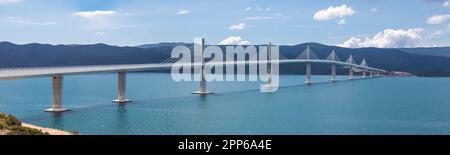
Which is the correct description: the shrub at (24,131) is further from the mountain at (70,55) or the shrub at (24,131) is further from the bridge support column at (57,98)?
the mountain at (70,55)

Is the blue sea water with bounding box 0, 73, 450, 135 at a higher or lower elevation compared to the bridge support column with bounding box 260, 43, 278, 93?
lower

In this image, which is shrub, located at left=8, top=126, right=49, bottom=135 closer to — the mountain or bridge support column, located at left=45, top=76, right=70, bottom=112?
bridge support column, located at left=45, top=76, right=70, bottom=112

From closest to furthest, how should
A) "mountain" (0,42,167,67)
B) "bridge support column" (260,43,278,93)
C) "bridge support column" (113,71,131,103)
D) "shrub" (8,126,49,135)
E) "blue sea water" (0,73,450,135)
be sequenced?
1. "shrub" (8,126,49,135)
2. "blue sea water" (0,73,450,135)
3. "bridge support column" (113,71,131,103)
4. "bridge support column" (260,43,278,93)
5. "mountain" (0,42,167,67)

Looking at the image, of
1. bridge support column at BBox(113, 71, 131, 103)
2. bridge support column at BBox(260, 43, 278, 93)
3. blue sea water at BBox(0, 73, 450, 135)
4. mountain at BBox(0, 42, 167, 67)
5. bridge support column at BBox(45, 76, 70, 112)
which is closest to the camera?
blue sea water at BBox(0, 73, 450, 135)

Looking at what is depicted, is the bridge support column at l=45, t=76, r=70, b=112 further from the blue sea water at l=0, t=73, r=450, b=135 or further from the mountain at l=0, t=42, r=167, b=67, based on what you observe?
the mountain at l=0, t=42, r=167, b=67

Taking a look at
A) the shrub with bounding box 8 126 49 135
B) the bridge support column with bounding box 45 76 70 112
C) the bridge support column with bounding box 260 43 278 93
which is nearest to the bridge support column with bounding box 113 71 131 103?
the bridge support column with bounding box 45 76 70 112

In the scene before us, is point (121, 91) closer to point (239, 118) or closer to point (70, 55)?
point (239, 118)

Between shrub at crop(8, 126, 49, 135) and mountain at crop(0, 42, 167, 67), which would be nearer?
shrub at crop(8, 126, 49, 135)

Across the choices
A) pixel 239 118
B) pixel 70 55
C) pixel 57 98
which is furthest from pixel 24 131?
pixel 70 55

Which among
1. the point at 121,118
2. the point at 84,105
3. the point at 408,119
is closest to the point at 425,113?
the point at 408,119

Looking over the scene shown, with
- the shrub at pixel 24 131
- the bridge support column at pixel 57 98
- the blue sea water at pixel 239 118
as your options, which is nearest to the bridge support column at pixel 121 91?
the blue sea water at pixel 239 118
